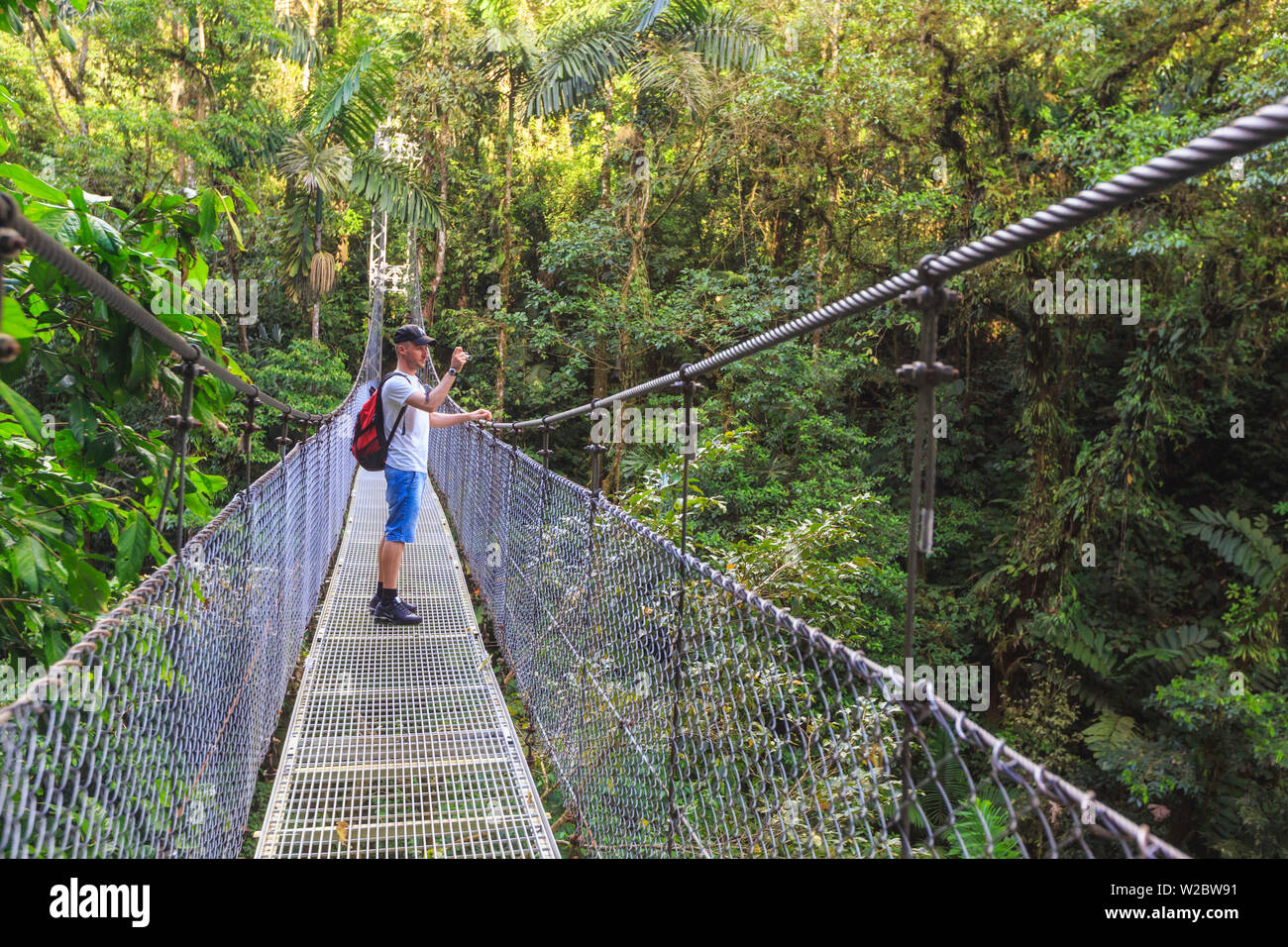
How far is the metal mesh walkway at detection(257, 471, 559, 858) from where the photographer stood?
182 centimetres

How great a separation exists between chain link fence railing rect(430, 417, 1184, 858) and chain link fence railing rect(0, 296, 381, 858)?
0.69 meters

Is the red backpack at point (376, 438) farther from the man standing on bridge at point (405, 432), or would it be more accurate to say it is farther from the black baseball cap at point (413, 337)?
the black baseball cap at point (413, 337)

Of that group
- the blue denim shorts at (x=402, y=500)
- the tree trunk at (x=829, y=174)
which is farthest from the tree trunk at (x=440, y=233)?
the blue denim shorts at (x=402, y=500)

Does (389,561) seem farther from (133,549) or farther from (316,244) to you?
(316,244)

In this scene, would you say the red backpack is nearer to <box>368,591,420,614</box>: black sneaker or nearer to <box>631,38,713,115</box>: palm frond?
<box>368,591,420,614</box>: black sneaker

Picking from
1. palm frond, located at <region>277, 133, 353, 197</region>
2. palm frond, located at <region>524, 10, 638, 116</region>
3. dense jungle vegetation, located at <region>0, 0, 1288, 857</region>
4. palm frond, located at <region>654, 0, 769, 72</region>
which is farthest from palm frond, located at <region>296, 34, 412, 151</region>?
palm frond, located at <region>654, 0, 769, 72</region>

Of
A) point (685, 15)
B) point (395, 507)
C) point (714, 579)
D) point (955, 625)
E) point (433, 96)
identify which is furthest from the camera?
point (433, 96)

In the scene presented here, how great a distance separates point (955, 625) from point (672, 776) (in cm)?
611

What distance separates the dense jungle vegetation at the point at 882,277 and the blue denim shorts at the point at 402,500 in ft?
2.41

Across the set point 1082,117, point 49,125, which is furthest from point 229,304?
point 1082,117

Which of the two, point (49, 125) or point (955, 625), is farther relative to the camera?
point (49, 125)

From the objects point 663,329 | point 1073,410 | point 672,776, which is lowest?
point 672,776

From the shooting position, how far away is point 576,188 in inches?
481

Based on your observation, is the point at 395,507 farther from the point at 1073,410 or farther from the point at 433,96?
the point at 433,96
